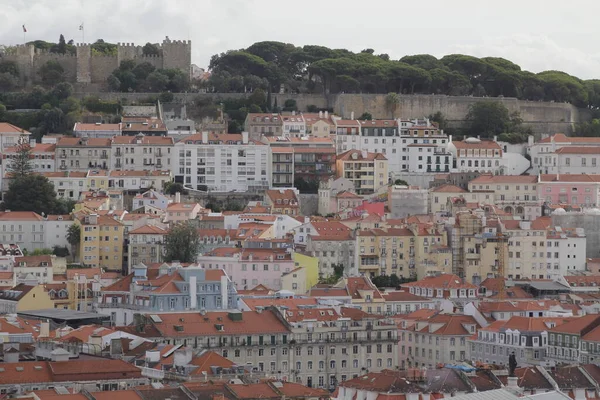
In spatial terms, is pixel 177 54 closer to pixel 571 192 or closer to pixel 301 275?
pixel 571 192

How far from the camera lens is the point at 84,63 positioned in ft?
339

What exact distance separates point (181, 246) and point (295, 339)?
58.4 feet

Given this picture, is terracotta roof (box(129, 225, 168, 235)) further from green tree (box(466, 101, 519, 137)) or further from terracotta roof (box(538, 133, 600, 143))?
green tree (box(466, 101, 519, 137))

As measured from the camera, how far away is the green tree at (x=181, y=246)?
72000 millimetres

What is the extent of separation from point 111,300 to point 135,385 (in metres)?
19.4

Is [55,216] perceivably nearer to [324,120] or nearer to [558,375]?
[324,120]

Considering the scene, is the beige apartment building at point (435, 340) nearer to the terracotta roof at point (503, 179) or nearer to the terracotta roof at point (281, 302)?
the terracotta roof at point (281, 302)

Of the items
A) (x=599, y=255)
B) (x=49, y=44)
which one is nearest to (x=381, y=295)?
(x=599, y=255)

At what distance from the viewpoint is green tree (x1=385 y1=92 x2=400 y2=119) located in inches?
3927

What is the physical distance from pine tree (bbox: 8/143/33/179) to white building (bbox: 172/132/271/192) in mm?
7226

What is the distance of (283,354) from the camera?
5519cm

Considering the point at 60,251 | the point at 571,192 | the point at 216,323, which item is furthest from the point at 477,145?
the point at 216,323

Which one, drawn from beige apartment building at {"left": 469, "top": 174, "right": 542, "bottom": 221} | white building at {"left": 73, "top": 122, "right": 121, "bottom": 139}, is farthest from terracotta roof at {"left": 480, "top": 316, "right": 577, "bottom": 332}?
white building at {"left": 73, "top": 122, "right": 121, "bottom": 139}

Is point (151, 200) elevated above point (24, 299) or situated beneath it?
elevated above
